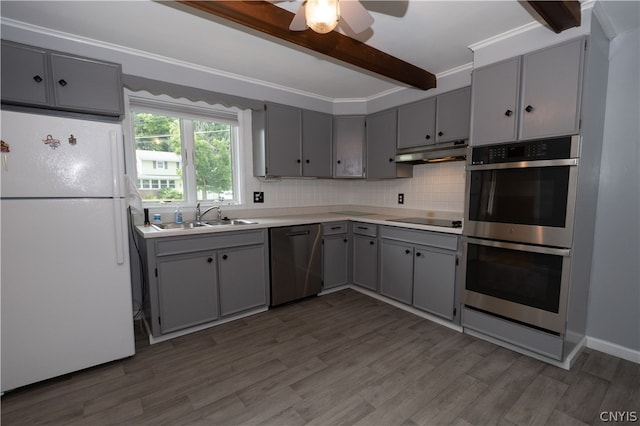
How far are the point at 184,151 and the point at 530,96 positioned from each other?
3038mm

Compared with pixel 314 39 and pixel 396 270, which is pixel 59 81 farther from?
pixel 396 270

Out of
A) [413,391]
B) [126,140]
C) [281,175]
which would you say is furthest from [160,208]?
[413,391]

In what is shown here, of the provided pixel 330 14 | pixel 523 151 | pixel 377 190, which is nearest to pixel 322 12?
pixel 330 14

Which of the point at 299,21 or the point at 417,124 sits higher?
the point at 299,21

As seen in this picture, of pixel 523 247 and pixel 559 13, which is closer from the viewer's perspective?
pixel 559 13

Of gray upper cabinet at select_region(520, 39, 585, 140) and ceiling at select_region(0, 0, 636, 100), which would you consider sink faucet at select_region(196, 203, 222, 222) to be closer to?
ceiling at select_region(0, 0, 636, 100)

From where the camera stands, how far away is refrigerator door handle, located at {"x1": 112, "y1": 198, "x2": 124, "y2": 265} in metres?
1.97

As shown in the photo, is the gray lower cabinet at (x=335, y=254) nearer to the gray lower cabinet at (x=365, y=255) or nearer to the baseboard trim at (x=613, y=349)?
the gray lower cabinet at (x=365, y=255)

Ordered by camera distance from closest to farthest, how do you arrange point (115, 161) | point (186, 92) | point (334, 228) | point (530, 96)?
point (115, 161) → point (530, 96) → point (186, 92) → point (334, 228)

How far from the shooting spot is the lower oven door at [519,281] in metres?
2.00

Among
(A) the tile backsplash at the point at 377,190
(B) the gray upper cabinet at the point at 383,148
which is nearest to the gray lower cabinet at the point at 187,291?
(A) the tile backsplash at the point at 377,190

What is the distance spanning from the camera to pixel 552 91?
1.97 metres

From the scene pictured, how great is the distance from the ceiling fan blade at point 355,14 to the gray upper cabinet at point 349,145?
81.6 inches

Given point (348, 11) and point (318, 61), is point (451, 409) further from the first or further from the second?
point (318, 61)
